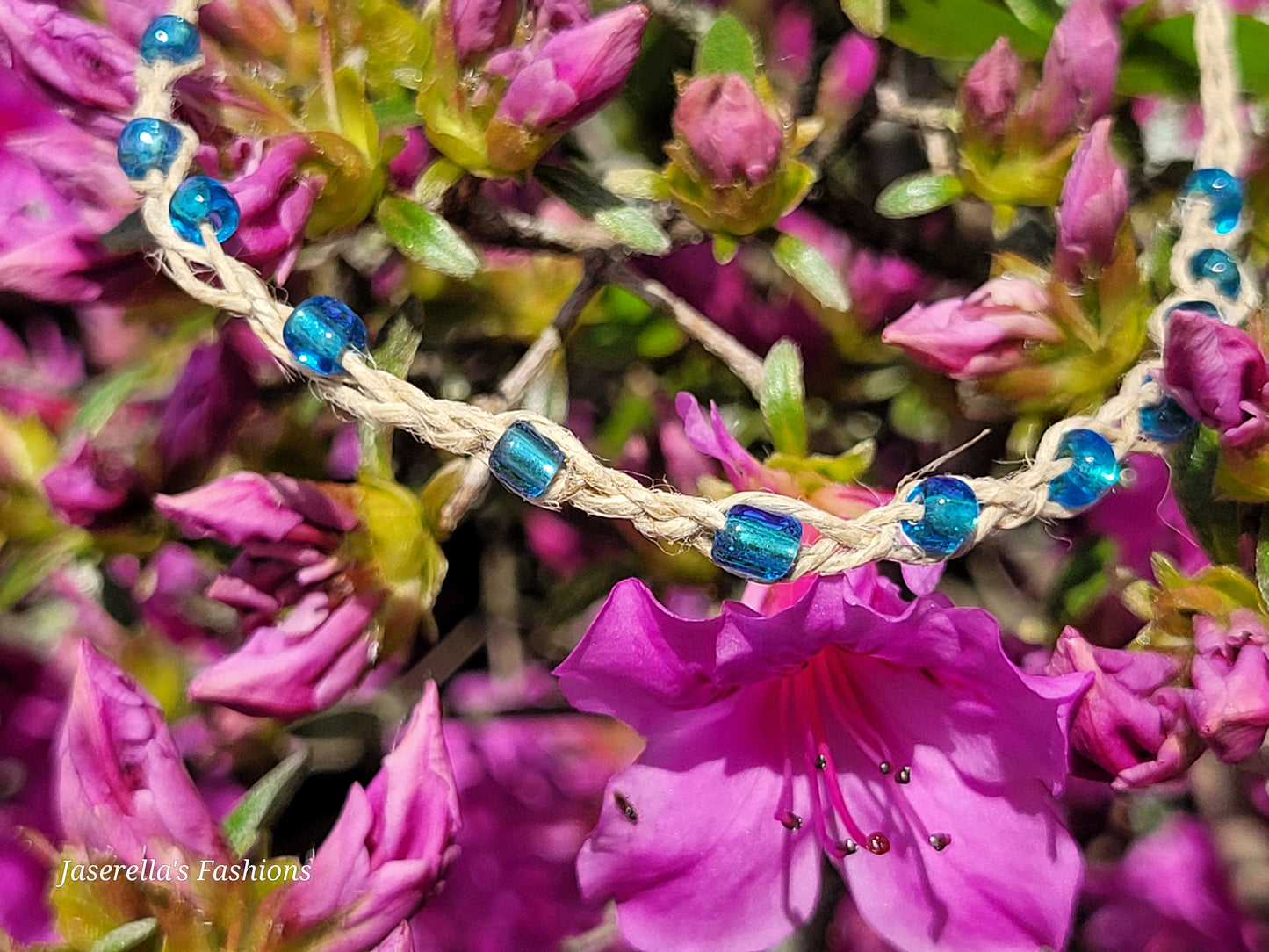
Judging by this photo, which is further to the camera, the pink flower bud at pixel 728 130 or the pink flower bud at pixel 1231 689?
the pink flower bud at pixel 728 130

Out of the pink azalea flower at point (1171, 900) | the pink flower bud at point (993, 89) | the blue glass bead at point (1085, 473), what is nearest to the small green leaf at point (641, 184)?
the pink flower bud at point (993, 89)

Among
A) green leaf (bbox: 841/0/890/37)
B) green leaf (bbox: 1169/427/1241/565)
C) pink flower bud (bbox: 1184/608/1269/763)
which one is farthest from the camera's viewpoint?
green leaf (bbox: 841/0/890/37)

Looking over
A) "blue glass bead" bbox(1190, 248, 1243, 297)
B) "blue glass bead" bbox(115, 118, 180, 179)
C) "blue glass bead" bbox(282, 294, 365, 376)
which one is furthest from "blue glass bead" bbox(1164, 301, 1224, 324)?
"blue glass bead" bbox(115, 118, 180, 179)

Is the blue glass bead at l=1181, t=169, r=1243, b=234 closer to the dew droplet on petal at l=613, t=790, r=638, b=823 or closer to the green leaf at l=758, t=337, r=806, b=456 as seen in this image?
the green leaf at l=758, t=337, r=806, b=456

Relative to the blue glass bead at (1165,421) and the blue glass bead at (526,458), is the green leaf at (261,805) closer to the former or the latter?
the blue glass bead at (526,458)

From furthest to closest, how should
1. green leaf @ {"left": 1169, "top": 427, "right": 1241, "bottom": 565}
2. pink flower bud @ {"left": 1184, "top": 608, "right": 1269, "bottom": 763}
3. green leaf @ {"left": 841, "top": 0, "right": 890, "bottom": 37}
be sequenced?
green leaf @ {"left": 841, "top": 0, "right": 890, "bottom": 37}, green leaf @ {"left": 1169, "top": 427, "right": 1241, "bottom": 565}, pink flower bud @ {"left": 1184, "top": 608, "right": 1269, "bottom": 763}

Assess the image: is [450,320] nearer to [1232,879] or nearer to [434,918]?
[434,918]
